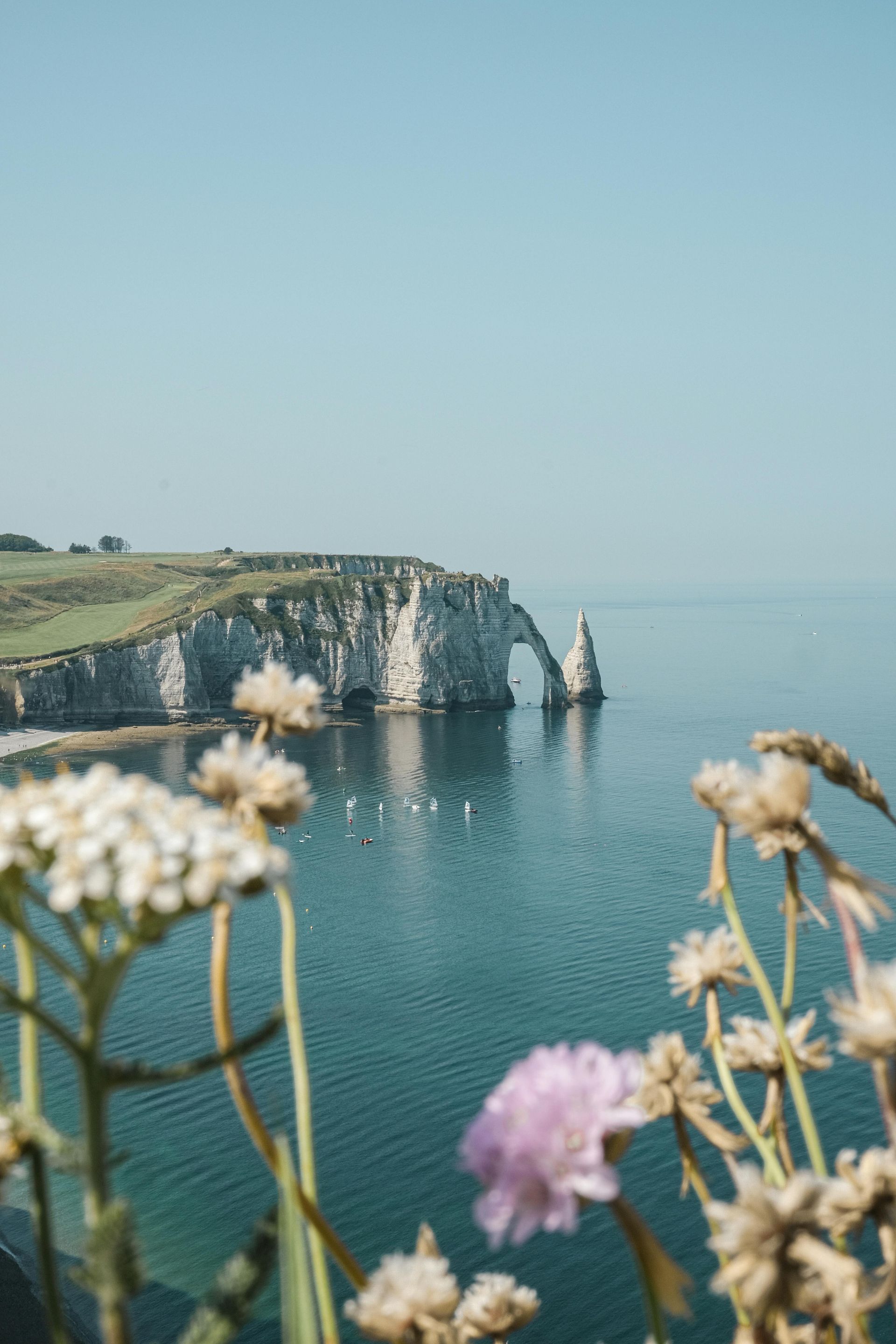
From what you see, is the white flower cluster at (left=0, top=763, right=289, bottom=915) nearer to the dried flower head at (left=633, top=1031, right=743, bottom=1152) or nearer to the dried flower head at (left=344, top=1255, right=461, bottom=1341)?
the dried flower head at (left=344, top=1255, right=461, bottom=1341)

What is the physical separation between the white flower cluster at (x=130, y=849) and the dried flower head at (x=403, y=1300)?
96 centimetres

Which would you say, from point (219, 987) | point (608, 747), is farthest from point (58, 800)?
point (608, 747)

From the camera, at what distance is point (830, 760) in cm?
A: 188

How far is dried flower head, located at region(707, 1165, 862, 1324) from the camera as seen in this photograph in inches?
53.9

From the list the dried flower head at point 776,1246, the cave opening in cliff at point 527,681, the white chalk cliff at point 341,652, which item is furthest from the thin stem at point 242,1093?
the cave opening in cliff at point 527,681

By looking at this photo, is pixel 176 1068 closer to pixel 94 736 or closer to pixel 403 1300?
pixel 403 1300

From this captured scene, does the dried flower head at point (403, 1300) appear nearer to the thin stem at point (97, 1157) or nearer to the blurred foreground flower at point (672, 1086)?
the blurred foreground flower at point (672, 1086)

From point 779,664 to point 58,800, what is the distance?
159 meters

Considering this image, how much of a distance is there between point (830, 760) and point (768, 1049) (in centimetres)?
92

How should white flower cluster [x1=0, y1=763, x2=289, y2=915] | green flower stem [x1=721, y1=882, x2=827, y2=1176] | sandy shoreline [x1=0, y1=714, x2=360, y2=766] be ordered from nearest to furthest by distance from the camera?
white flower cluster [x1=0, y1=763, x2=289, y2=915] → green flower stem [x1=721, y1=882, x2=827, y2=1176] → sandy shoreline [x1=0, y1=714, x2=360, y2=766]

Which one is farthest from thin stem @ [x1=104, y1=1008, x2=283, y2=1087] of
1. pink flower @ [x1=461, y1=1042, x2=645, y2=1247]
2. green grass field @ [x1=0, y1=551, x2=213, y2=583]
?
green grass field @ [x1=0, y1=551, x2=213, y2=583]

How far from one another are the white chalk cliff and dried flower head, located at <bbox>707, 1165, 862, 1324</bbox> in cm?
9528

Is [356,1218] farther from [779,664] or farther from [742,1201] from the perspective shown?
[779,664]

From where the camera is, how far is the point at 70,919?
1.54 m
